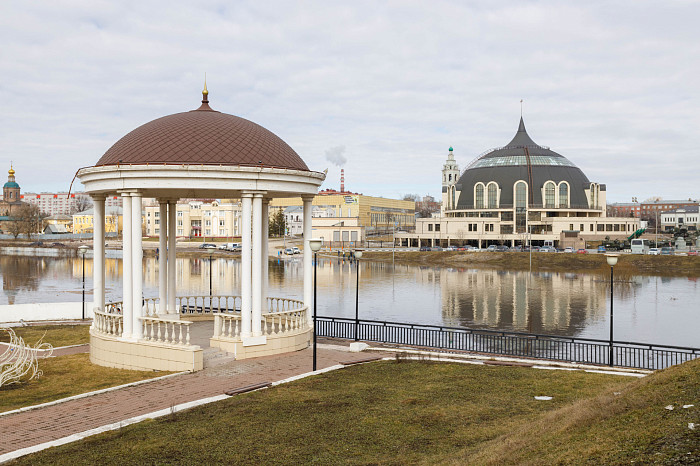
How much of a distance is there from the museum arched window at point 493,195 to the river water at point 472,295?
34.7 metres

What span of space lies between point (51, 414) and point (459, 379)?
31.5ft

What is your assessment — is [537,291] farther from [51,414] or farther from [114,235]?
[114,235]

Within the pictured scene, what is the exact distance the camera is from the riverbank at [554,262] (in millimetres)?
75562

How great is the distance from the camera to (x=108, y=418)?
11695 millimetres

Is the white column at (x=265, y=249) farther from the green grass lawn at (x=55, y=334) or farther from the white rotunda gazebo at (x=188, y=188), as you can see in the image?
the green grass lawn at (x=55, y=334)

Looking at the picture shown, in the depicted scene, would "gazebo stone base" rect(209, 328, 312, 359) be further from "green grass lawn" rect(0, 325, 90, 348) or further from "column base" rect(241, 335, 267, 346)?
"green grass lawn" rect(0, 325, 90, 348)

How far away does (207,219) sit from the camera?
458 ft

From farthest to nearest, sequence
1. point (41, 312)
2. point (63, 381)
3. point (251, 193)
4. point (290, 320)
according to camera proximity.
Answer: point (41, 312)
point (290, 320)
point (251, 193)
point (63, 381)

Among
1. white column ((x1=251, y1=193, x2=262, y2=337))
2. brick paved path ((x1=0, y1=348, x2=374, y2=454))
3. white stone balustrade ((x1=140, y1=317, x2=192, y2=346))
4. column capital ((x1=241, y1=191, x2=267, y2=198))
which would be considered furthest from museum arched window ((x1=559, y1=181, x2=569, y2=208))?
white stone balustrade ((x1=140, y1=317, x2=192, y2=346))

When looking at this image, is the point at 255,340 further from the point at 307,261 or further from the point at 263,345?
the point at 307,261

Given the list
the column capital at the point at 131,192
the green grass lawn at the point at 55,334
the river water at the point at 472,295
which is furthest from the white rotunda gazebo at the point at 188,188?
the river water at the point at 472,295

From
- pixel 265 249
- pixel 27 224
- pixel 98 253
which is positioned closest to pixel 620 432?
pixel 265 249

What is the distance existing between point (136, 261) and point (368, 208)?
147 metres

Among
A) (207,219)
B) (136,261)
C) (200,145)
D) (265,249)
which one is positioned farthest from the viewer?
(207,219)
